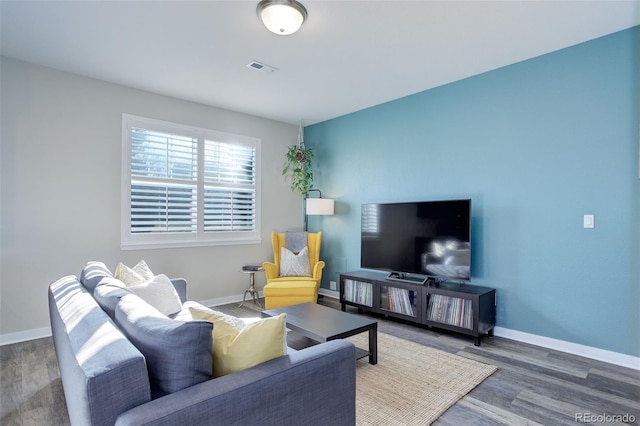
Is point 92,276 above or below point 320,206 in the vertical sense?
below

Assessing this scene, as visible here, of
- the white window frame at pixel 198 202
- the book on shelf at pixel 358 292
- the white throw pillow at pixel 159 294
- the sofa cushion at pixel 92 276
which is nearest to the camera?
the sofa cushion at pixel 92 276

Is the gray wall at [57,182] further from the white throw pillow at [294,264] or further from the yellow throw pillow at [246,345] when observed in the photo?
the yellow throw pillow at [246,345]

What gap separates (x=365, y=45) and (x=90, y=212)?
10.8 feet

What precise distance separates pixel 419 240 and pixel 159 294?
8.57 ft

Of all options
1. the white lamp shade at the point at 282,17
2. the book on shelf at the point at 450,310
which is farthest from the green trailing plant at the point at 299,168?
the white lamp shade at the point at 282,17

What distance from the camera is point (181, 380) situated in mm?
1212

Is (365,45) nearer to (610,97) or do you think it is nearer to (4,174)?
(610,97)

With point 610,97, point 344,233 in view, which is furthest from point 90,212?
point 610,97

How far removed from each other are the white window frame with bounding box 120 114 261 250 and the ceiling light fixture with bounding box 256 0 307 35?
2325 mm

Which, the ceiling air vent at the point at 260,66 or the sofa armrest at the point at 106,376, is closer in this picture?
the sofa armrest at the point at 106,376

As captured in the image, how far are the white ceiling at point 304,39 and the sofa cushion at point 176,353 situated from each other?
222cm

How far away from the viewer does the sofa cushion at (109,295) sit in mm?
1756

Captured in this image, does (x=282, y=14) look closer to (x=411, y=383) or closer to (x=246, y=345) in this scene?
(x=246, y=345)

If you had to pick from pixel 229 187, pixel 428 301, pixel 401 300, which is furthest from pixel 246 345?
pixel 229 187
